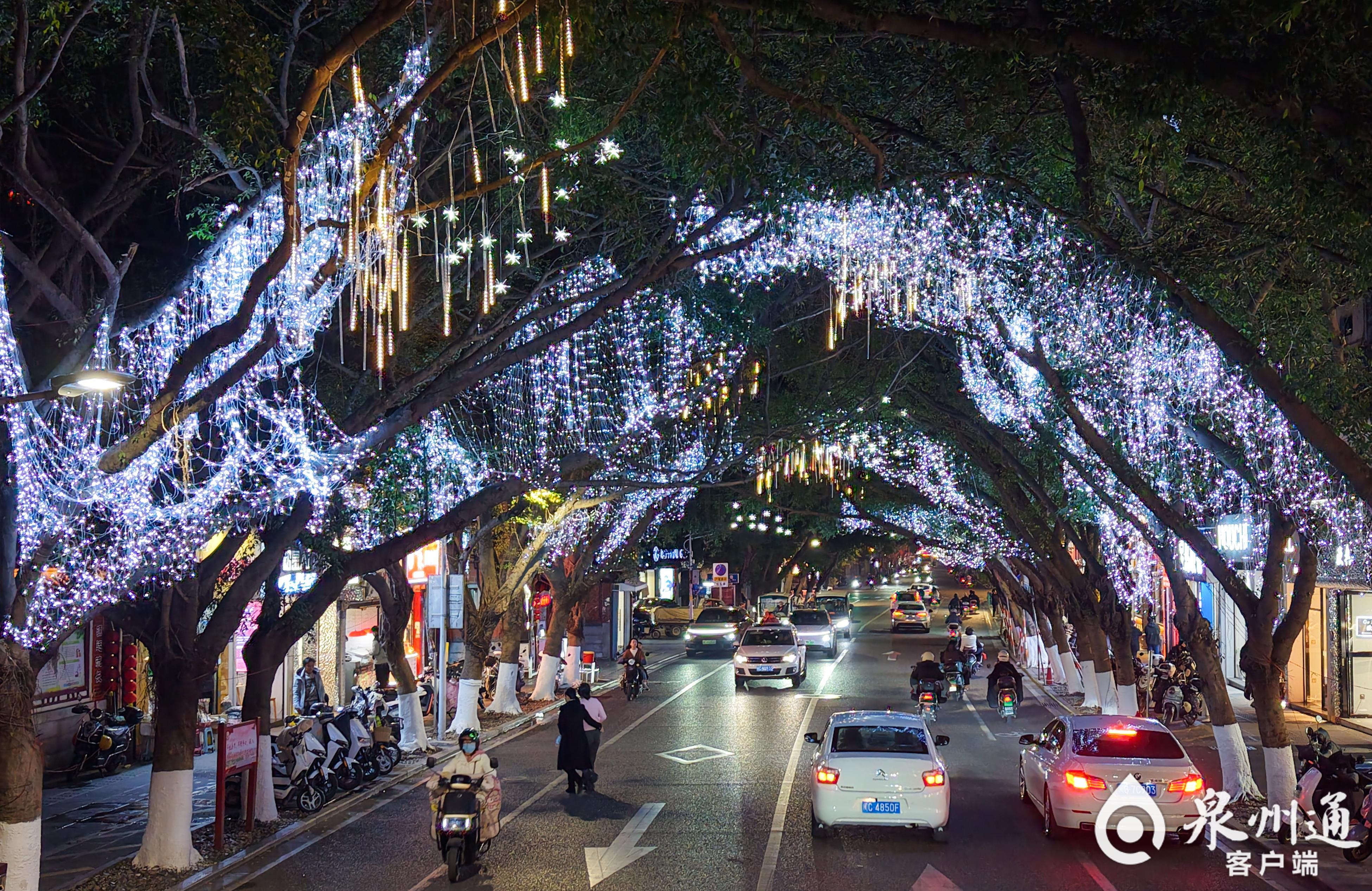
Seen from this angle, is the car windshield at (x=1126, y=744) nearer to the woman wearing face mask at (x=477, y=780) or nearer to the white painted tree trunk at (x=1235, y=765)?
the white painted tree trunk at (x=1235, y=765)

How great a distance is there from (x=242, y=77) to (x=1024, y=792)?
12439mm

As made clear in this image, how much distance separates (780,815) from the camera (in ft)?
51.1

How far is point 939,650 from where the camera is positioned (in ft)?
159

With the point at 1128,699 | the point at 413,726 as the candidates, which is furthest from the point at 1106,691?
the point at 413,726

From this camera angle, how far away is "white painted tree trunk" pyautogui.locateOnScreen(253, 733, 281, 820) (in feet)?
50.7

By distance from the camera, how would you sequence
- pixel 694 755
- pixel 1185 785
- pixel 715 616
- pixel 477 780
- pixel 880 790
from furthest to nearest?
pixel 715 616
pixel 694 755
pixel 880 790
pixel 1185 785
pixel 477 780

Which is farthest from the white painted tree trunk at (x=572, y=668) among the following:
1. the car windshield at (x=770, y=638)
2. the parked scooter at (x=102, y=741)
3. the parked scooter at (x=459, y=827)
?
the parked scooter at (x=459, y=827)

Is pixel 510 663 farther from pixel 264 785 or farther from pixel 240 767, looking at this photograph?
pixel 240 767

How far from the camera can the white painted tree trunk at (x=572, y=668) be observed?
34156 mm

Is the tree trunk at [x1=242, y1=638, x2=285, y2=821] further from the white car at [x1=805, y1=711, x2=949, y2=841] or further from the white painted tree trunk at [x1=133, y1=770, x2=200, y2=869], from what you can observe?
the white car at [x1=805, y1=711, x2=949, y2=841]

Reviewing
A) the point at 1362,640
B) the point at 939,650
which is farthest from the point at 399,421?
the point at 939,650

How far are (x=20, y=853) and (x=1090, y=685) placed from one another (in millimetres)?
22460

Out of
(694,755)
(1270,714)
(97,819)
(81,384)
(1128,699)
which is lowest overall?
(694,755)

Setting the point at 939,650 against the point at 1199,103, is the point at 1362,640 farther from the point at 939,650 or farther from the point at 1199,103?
the point at 939,650
